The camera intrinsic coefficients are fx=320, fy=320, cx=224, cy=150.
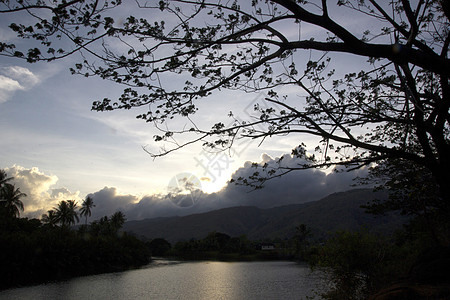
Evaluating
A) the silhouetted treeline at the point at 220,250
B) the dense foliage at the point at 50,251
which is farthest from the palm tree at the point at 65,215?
the silhouetted treeline at the point at 220,250

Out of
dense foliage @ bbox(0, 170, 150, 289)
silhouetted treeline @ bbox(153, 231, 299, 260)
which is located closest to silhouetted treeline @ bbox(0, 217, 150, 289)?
dense foliage @ bbox(0, 170, 150, 289)

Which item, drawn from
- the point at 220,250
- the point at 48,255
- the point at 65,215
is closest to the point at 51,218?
the point at 65,215

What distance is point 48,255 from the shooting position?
38.1m

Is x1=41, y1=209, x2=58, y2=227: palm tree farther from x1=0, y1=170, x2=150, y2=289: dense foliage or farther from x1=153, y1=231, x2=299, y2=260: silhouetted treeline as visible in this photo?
x1=153, y1=231, x2=299, y2=260: silhouetted treeline

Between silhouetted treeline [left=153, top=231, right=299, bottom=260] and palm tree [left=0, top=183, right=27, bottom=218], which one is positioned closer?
palm tree [left=0, top=183, right=27, bottom=218]

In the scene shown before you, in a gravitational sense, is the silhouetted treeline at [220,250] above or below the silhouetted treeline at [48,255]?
below

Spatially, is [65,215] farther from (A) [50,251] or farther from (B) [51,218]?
(A) [50,251]

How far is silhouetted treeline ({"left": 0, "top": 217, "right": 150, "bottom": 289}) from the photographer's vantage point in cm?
3291

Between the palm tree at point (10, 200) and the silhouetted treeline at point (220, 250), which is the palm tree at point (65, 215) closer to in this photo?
the palm tree at point (10, 200)

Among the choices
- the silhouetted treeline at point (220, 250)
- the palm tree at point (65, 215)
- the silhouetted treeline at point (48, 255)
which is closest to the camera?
the silhouetted treeline at point (48, 255)

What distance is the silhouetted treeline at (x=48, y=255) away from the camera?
32.9 meters

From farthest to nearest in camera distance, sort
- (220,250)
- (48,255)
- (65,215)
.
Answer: (220,250), (65,215), (48,255)

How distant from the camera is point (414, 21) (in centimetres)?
621

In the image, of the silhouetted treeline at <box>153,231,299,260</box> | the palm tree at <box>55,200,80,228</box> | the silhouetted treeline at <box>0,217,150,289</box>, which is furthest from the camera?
the silhouetted treeline at <box>153,231,299,260</box>
